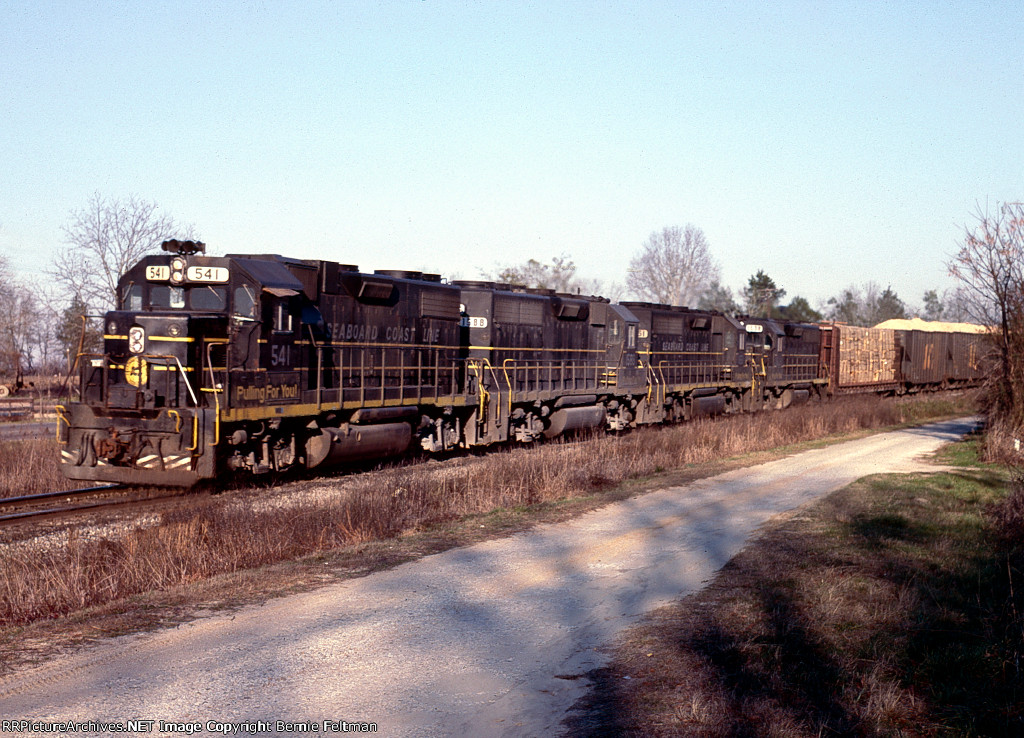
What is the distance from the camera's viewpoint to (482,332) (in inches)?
835

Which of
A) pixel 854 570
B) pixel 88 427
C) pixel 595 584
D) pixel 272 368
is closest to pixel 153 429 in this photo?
pixel 88 427

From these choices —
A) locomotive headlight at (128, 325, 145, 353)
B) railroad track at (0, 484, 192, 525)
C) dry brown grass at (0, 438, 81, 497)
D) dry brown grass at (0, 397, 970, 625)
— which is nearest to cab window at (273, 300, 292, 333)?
locomotive headlight at (128, 325, 145, 353)

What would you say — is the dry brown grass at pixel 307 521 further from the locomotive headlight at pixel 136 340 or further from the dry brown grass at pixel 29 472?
the dry brown grass at pixel 29 472

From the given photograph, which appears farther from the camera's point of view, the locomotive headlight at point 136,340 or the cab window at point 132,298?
the cab window at point 132,298

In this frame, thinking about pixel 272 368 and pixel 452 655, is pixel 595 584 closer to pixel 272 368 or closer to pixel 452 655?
pixel 452 655

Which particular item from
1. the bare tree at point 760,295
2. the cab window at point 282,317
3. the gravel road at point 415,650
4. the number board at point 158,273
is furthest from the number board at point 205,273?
the bare tree at point 760,295

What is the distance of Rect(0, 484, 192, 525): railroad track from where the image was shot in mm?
12109

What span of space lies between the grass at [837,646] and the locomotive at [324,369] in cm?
837

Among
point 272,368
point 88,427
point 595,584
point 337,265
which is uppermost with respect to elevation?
point 337,265

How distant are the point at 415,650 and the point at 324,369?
10.3m

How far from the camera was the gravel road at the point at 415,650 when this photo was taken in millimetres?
5391

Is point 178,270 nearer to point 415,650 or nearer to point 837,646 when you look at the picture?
point 415,650

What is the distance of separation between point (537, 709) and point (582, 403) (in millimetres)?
19309

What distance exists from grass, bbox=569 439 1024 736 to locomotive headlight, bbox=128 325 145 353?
375 inches
